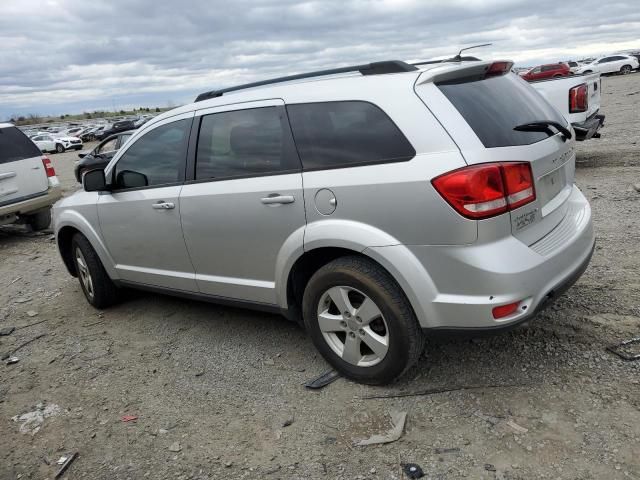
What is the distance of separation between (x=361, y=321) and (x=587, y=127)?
21.0 ft

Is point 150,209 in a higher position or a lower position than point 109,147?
higher

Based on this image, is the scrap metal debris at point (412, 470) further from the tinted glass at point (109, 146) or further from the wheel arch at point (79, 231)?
the tinted glass at point (109, 146)

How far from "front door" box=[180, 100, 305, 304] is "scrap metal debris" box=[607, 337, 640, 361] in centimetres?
206

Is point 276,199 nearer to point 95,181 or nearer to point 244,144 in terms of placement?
point 244,144

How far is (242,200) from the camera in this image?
3.60 metres

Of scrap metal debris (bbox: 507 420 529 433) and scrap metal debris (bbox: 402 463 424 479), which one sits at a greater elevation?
scrap metal debris (bbox: 507 420 529 433)

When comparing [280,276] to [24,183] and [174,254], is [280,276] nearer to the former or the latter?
[174,254]

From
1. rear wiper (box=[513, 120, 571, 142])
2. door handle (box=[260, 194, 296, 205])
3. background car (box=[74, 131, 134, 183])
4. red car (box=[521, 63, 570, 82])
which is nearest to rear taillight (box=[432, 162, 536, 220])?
rear wiper (box=[513, 120, 571, 142])

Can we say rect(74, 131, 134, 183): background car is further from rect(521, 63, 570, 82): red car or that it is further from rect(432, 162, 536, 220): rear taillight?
rect(432, 162, 536, 220): rear taillight

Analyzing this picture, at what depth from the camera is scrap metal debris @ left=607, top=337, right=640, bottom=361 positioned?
3.33 m

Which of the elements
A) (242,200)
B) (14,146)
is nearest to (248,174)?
(242,200)

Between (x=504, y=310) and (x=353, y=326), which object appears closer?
(x=504, y=310)

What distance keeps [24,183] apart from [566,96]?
862 centimetres

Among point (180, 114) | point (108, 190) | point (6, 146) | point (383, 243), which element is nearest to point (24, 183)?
point (6, 146)
